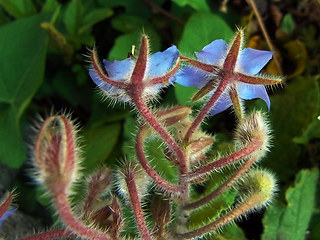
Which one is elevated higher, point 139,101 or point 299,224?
point 139,101

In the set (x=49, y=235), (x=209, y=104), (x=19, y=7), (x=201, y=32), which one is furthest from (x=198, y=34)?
(x=49, y=235)

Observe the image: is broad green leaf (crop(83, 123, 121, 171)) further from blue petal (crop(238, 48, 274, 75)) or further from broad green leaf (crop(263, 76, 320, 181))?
blue petal (crop(238, 48, 274, 75))

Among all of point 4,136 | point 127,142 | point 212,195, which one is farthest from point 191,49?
point 4,136

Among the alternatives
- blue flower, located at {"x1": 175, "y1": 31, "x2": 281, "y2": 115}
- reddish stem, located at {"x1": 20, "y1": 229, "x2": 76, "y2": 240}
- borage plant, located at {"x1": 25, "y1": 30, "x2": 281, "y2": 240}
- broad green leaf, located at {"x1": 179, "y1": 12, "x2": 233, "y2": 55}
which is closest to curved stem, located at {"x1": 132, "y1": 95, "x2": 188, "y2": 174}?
borage plant, located at {"x1": 25, "y1": 30, "x2": 281, "y2": 240}

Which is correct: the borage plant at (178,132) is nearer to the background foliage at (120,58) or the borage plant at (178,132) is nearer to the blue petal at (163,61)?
the blue petal at (163,61)

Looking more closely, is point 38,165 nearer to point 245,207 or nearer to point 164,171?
point 245,207

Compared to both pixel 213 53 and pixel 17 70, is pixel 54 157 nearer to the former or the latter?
pixel 213 53

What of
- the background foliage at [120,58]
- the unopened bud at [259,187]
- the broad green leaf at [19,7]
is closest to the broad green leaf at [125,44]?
the background foliage at [120,58]
